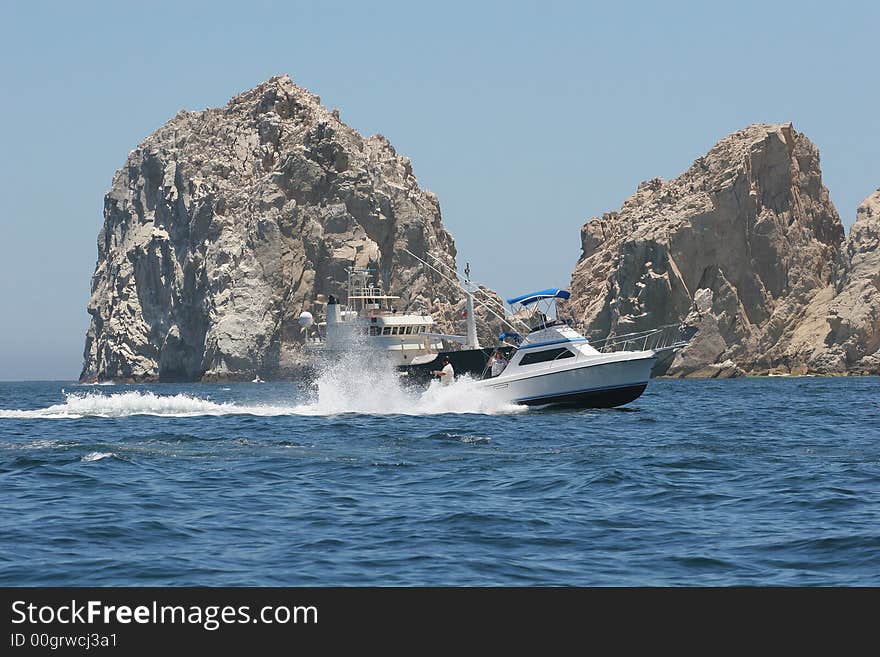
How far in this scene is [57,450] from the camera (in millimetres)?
25625

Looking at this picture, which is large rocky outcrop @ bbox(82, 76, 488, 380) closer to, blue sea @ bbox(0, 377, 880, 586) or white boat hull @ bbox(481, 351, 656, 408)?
white boat hull @ bbox(481, 351, 656, 408)

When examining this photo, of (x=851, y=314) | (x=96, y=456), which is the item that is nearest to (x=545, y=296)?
(x=96, y=456)

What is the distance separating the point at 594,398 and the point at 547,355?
2.53 m

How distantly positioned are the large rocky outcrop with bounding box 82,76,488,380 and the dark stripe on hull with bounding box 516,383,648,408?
106 metres

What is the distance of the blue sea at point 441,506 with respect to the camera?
12.6 m

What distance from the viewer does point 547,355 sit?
137 ft

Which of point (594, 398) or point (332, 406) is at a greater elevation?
point (594, 398)

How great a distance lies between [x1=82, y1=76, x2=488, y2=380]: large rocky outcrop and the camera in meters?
154

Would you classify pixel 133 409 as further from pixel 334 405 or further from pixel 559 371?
pixel 559 371

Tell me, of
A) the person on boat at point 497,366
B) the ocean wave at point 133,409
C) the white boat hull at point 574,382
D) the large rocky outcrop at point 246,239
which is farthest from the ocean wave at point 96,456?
the large rocky outcrop at point 246,239

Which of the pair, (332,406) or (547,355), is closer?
(547,355)

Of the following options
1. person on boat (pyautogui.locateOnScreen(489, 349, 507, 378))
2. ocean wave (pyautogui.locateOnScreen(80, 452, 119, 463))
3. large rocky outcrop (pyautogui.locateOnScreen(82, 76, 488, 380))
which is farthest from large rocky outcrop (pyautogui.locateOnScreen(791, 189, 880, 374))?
ocean wave (pyautogui.locateOnScreen(80, 452, 119, 463))

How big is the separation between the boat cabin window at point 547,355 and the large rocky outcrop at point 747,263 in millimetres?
87774
